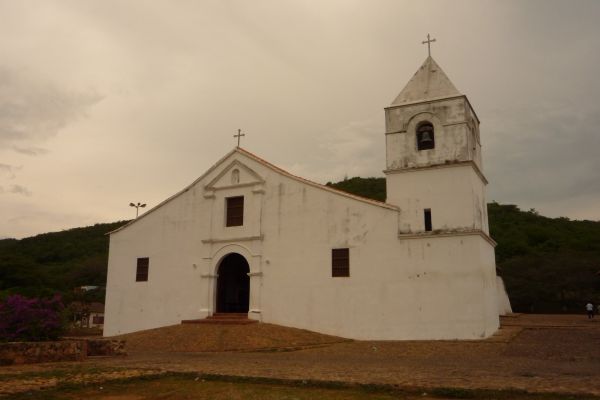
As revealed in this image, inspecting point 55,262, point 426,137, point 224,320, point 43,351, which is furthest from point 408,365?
point 55,262

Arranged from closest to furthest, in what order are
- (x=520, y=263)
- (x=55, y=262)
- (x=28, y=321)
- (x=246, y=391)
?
1. (x=246, y=391)
2. (x=28, y=321)
3. (x=520, y=263)
4. (x=55, y=262)

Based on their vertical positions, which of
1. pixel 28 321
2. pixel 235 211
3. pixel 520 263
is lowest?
pixel 28 321

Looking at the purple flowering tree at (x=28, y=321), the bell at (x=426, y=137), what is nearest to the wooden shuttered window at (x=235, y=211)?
the bell at (x=426, y=137)

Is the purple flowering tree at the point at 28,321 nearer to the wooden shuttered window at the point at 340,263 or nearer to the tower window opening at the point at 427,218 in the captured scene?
the wooden shuttered window at the point at 340,263

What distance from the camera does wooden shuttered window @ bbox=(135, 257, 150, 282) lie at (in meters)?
22.1

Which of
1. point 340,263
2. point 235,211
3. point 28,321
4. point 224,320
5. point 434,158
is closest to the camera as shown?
point 28,321

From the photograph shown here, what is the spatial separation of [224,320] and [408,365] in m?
9.34

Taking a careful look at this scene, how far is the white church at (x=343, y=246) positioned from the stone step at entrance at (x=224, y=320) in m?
0.42

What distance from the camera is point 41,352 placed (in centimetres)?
1127

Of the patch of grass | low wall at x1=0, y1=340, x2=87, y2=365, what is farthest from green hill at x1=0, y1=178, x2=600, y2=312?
the patch of grass

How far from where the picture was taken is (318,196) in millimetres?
19328

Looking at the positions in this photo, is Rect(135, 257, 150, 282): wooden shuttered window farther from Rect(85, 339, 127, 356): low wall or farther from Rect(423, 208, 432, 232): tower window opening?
Rect(423, 208, 432, 232): tower window opening

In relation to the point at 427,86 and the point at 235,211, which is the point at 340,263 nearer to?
the point at 235,211

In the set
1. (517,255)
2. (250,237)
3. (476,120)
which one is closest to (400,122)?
(476,120)
